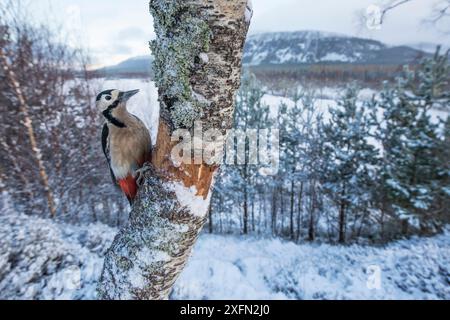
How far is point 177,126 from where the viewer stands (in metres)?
1.29

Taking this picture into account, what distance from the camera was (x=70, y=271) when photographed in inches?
272

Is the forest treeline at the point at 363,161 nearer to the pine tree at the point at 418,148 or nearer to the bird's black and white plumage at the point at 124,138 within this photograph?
the pine tree at the point at 418,148

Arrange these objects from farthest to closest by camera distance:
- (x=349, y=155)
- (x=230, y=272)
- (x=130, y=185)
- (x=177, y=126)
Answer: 1. (x=349, y=155)
2. (x=230, y=272)
3. (x=130, y=185)
4. (x=177, y=126)

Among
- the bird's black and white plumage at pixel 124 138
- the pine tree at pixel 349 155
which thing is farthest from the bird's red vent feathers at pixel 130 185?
the pine tree at pixel 349 155

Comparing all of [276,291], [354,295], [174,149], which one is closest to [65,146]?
[276,291]

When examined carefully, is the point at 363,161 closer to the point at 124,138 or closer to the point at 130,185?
the point at 130,185

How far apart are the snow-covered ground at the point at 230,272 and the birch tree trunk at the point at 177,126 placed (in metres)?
5.24

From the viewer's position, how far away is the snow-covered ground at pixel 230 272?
6.42 meters

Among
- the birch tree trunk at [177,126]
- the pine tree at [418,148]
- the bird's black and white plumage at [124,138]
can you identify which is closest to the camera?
the birch tree trunk at [177,126]

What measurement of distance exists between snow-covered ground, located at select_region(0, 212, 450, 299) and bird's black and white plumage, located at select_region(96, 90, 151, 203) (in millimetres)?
4856

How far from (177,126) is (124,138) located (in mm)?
1040

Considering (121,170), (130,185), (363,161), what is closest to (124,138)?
(121,170)

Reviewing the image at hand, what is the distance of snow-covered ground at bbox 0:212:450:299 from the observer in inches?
253

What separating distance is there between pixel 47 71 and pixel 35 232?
6.67m
